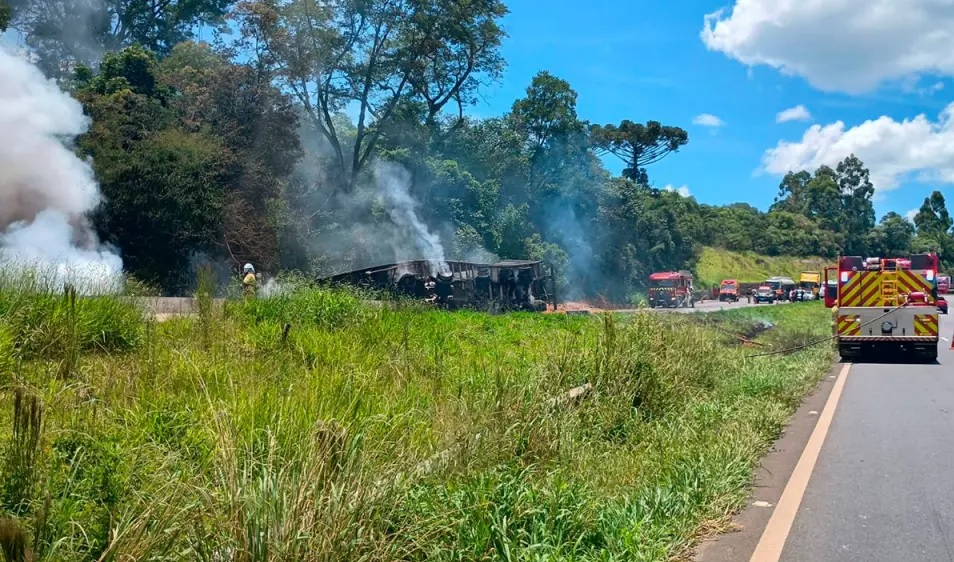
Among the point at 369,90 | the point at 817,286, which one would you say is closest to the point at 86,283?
the point at 369,90

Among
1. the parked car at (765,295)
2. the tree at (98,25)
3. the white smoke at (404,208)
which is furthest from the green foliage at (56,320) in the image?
the parked car at (765,295)

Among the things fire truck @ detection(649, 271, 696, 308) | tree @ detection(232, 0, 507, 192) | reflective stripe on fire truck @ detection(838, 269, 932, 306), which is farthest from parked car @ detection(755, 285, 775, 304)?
reflective stripe on fire truck @ detection(838, 269, 932, 306)

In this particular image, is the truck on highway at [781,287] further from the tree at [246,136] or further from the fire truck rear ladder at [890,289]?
the fire truck rear ladder at [890,289]

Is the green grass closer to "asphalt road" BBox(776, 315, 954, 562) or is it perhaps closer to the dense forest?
the dense forest

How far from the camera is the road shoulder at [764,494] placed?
477 centimetres

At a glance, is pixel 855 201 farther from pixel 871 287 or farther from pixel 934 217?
pixel 871 287

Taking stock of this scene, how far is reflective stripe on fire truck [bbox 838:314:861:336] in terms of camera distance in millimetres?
15719

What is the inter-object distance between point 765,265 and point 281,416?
84.3m

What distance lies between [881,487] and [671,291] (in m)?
41.5

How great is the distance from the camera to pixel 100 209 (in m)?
21.0

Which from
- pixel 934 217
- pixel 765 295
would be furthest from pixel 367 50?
pixel 934 217

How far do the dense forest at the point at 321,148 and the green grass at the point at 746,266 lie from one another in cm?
1970

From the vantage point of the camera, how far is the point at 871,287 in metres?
15.8

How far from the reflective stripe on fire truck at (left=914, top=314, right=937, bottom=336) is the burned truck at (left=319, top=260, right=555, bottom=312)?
11.9m
